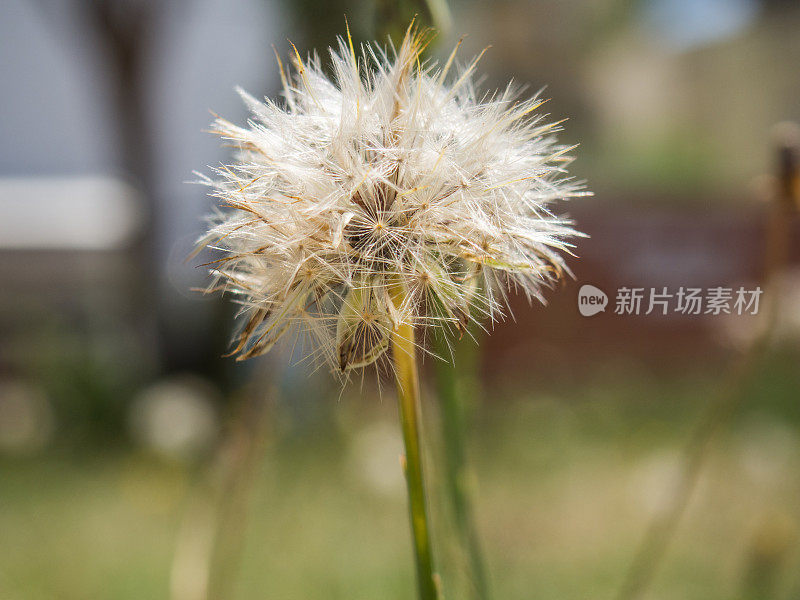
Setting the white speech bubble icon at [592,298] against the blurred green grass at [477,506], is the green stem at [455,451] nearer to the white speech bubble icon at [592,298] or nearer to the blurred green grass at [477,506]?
the white speech bubble icon at [592,298]

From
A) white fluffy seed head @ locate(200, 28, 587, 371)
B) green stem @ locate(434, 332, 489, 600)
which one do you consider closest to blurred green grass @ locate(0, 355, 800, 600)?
green stem @ locate(434, 332, 489, 600)

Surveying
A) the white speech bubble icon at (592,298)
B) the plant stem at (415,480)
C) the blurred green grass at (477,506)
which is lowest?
the blurred green grass at (477,506)

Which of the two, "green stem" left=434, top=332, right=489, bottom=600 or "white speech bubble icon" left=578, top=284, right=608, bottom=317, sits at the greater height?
"white speech bubble icon" left=578, top=284, right=608, bottom=317

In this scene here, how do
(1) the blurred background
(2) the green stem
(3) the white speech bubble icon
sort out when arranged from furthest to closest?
(1) the blurred background → (3) the white speech bubble icon → (2) the green stem

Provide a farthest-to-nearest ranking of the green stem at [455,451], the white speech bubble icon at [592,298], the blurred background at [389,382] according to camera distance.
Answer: the blurred background at [389,382] < the white speech bubble icon at [592,298] < the green stem at [455,451]

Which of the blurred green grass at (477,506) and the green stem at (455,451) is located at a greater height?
the green stem at (455,451)

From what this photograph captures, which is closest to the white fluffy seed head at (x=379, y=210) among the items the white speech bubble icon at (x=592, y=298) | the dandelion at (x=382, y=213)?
the dandelion at (x=382, y=213)

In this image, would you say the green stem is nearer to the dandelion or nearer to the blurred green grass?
the dandelion

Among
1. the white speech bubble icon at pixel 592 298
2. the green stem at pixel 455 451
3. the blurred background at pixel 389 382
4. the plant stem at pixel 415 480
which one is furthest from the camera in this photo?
the blurred background at pixel 389 382
